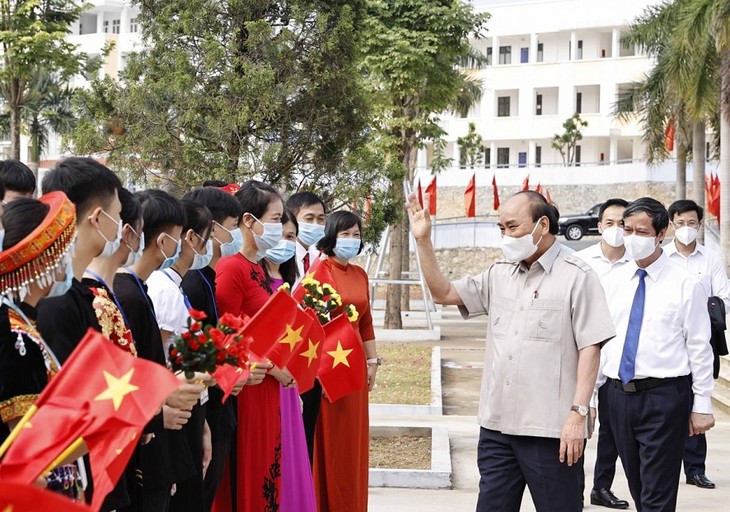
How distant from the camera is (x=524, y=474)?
500 cm

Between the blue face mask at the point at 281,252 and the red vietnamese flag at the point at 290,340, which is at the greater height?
the blue face mask at the point at 281,252

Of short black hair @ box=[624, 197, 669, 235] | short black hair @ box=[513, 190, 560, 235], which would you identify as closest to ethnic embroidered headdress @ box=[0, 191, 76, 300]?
short black hair @ box=[513, 190, 560, 235]

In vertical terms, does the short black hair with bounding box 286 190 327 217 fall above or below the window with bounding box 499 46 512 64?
below

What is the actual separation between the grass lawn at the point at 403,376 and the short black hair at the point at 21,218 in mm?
9169

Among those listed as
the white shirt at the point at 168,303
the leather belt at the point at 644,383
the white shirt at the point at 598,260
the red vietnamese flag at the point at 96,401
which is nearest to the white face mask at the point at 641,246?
the leather belt at the point at 644,383

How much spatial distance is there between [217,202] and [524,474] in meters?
2.10

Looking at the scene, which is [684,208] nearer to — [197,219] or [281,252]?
[281,252]

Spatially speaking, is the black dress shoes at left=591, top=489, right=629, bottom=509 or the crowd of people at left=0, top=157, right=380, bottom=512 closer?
the crowd of people at left=0, top=157, right=380, bottom=512

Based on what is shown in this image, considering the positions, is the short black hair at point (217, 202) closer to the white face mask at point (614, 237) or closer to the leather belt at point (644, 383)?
the leather belt at point (644, 383)

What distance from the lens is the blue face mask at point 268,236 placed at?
19.2ft

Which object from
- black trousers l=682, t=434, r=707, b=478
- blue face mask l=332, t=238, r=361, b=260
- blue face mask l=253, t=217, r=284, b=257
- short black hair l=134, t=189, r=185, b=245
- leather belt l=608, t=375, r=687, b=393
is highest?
short black hair l=134, t=189, r=185, b=245

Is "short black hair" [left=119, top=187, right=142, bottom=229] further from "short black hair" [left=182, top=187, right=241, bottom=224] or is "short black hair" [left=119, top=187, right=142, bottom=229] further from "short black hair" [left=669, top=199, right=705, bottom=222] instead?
"short black hair" [left=669, top=199, right=705, bottom=222]

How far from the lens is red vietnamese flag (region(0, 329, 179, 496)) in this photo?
2.44 meters

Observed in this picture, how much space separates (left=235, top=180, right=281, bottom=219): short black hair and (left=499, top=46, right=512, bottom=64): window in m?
58.6
